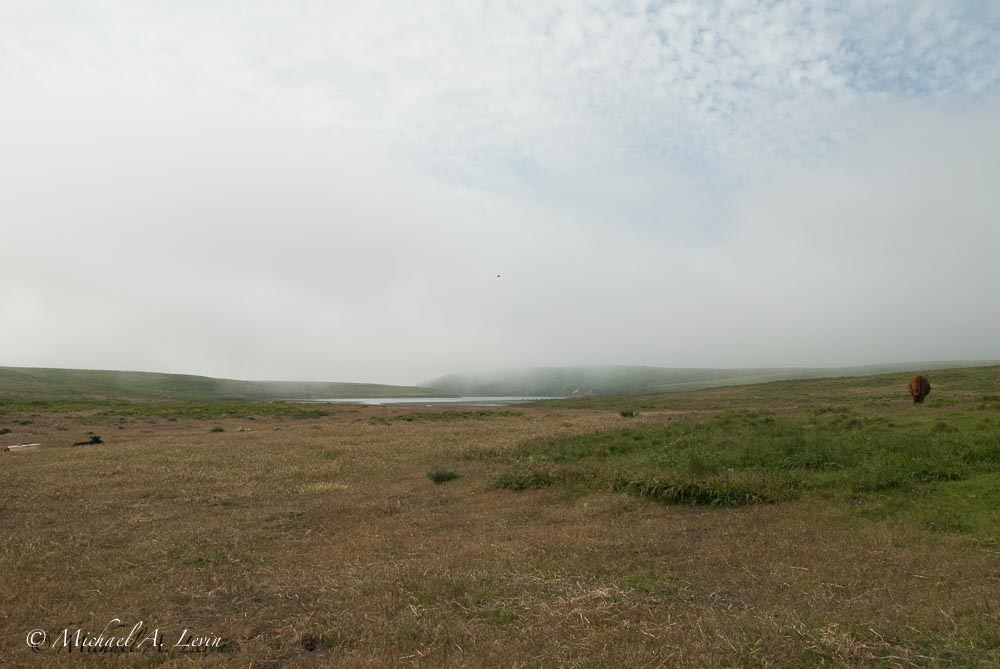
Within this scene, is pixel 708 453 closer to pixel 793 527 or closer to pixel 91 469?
pixel 793 527

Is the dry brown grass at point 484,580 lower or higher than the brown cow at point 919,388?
lower

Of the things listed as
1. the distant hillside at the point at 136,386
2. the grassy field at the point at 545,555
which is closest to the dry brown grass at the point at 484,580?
the grassy field at the point at 545,555

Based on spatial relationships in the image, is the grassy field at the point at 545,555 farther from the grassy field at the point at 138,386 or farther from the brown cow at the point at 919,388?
the grassy field at the point at 138,386

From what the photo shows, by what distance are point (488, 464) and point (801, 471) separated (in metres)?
10.7

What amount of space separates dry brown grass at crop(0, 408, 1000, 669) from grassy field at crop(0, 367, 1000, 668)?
46mm

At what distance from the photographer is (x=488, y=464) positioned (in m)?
21.3

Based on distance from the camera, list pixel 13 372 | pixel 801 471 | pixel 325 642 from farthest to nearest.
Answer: pixel 13 372 → pixel 801 471 → pixel 325 642

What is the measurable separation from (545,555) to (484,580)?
5.33 feet

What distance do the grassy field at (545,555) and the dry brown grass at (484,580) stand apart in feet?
0.15

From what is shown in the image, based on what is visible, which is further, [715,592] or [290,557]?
[290,557]

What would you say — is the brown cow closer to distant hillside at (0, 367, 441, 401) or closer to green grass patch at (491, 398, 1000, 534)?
green grass patch at (491, 398, 1000, 534)

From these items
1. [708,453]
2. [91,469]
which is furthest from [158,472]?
[708,453]

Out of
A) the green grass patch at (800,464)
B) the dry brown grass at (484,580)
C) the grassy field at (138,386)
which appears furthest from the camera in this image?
the grassy field at (138,386)

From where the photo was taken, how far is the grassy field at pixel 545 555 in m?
6.39
